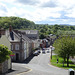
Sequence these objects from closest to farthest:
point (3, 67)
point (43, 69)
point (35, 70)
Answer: point (3, 67) → point (35, 70) → point (43, 69)

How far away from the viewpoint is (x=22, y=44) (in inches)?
1937

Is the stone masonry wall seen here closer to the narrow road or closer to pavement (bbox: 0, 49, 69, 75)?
pavement (bbox: 0, 49, 69, 75)

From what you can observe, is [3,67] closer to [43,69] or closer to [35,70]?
[35,70]

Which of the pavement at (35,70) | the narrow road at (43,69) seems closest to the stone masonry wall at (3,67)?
the pavement at (35,70)

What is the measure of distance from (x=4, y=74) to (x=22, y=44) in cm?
2233

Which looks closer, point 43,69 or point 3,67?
point 3,67

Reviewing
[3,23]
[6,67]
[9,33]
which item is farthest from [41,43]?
[3,23]

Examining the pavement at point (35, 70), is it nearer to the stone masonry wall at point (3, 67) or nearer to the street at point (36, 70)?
the street at point (36, 70)

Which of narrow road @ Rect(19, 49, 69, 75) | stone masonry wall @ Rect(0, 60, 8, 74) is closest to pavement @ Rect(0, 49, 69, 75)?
narrow road @ Rect(19, 49, 69, 75)

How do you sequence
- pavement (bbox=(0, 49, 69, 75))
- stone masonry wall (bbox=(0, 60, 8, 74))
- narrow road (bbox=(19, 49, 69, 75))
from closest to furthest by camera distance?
stone masonry wall (bbox=(0, 60, 8, 74))
pavement (bbox=(0, 49, 69, 75))
narrow road (bbox=(19, 49, 69, 75))

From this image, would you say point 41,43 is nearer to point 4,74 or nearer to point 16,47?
point 16,47

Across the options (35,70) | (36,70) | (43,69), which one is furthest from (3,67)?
(43,69)

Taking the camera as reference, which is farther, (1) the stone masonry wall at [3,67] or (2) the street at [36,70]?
(2) the street at [36,70]

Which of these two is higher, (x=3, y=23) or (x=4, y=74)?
→ (x=3, y=23)
